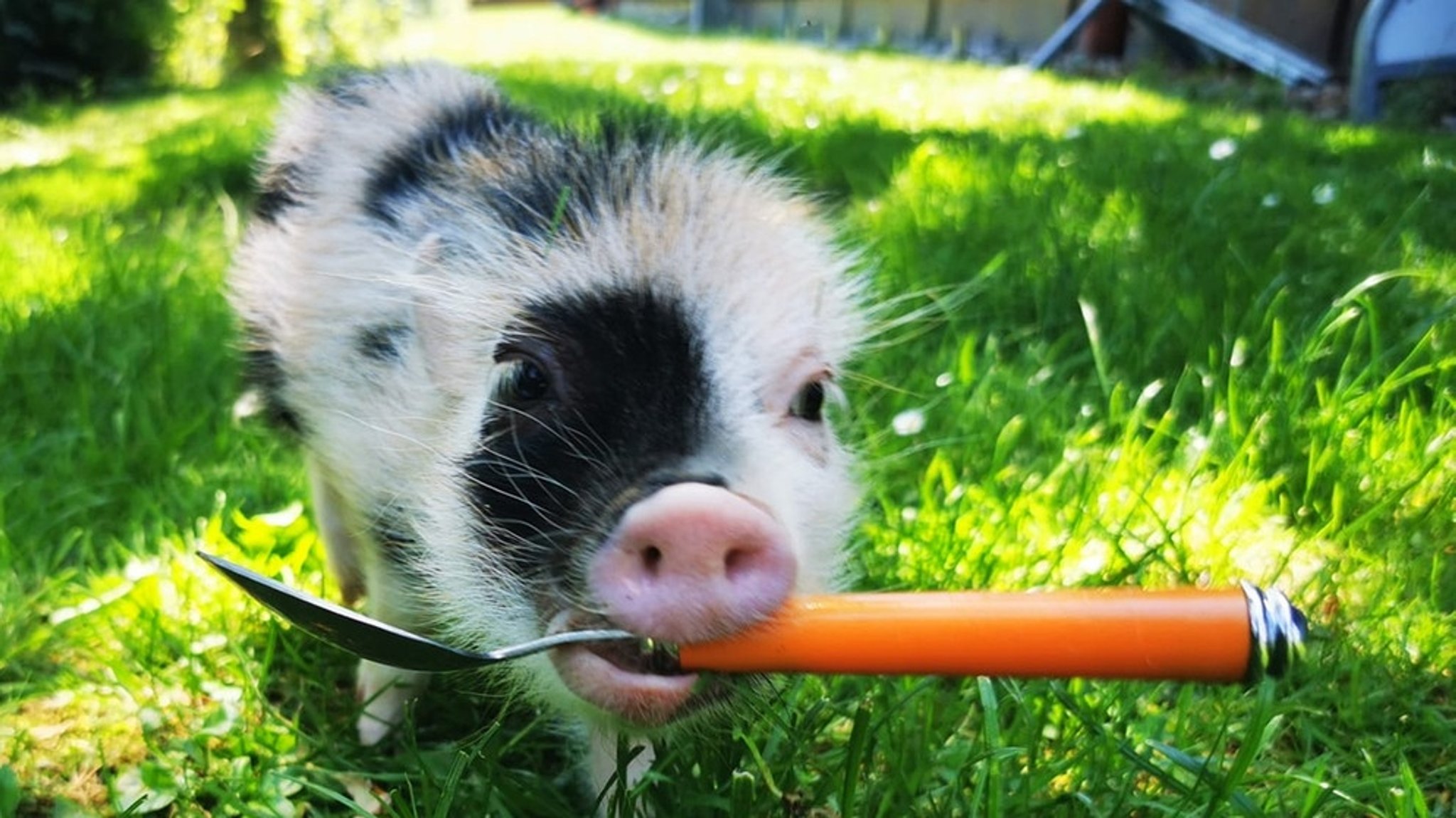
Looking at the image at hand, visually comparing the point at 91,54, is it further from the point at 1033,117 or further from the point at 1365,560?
the point at 1365,560

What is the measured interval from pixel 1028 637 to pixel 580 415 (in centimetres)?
56

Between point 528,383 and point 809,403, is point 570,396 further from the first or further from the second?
point 809,403

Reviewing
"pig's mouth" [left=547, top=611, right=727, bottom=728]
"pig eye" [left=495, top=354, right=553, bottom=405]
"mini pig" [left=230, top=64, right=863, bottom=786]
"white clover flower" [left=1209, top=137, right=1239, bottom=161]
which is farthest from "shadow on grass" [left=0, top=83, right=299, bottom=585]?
"white clover flower" [left=1209, top=137, right=1239, bottom=161]

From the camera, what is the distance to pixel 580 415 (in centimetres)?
139

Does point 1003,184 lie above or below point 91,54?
above

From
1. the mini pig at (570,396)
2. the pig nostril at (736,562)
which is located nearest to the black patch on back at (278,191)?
the mini pig at (570,396)

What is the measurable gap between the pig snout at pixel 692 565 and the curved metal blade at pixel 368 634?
0.17ft

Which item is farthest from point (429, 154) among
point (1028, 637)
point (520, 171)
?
point (1028, 637)

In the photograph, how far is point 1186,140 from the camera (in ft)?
15.8

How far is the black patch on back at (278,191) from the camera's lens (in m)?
2.40

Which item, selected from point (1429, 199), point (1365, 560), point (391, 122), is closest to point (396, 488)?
point (391, 122)

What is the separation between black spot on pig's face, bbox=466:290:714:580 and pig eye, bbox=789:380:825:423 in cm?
25

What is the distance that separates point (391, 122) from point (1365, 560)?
199 centimetres

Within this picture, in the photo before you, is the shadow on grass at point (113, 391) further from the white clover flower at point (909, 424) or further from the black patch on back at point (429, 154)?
the white clover flower at point (909, 424)
